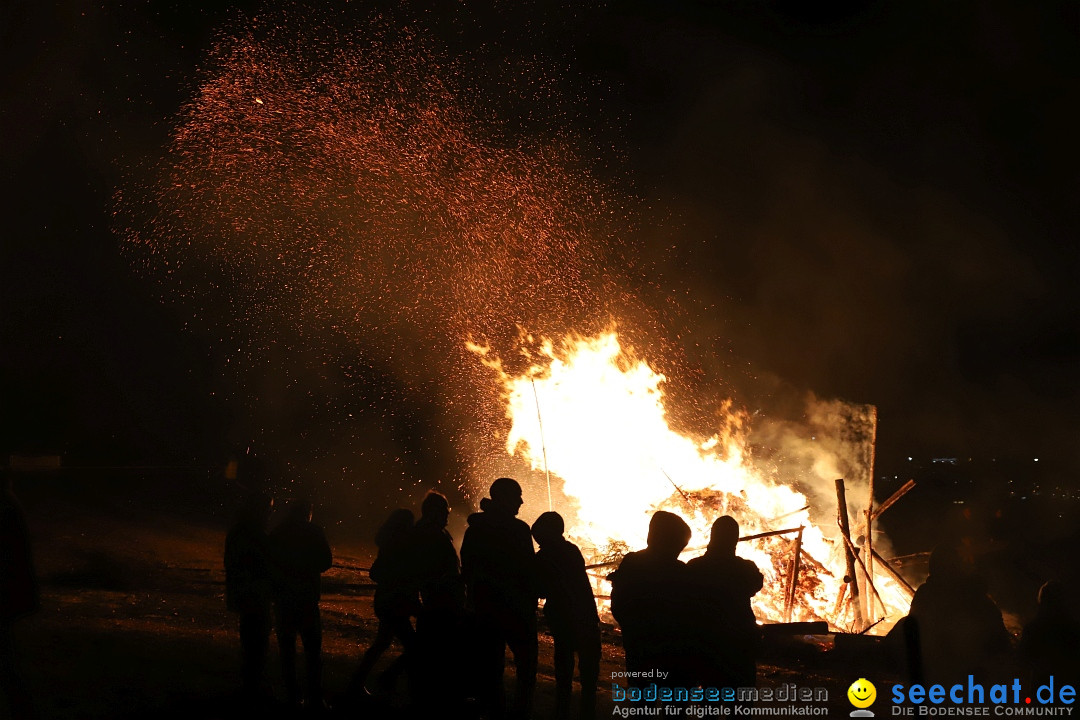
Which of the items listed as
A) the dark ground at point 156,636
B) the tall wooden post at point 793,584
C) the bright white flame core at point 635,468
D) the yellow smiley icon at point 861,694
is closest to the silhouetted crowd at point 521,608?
the dark ground at point 156,636

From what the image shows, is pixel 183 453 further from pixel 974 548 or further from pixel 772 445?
pixel 974 548

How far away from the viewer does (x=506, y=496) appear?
5516 millimetres

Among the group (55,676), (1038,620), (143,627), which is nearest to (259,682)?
(55,676)

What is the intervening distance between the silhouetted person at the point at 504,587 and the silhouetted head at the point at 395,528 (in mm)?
548

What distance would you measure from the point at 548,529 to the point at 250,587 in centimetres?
219

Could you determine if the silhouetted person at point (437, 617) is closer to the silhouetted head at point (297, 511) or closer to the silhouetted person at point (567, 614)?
the silhouetted person at point (567, 614)

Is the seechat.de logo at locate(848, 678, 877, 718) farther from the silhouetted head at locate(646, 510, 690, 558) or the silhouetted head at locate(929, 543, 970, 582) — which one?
the silhouetted head at locate(646, 510, 690, 558)

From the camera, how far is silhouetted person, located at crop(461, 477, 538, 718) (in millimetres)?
5125

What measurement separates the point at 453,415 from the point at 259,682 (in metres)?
19.5

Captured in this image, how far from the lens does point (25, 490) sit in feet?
48.1

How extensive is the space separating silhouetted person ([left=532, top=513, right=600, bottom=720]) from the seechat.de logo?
2.77 meters

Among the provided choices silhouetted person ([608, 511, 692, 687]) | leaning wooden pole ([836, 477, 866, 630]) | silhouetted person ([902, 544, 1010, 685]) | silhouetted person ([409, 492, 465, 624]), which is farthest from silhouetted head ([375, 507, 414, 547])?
leaning wooden pole ([836, 477, 866, 630])

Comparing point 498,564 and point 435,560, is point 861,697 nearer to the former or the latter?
point 498,564

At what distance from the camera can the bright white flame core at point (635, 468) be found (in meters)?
11.4
